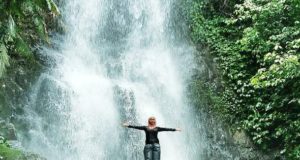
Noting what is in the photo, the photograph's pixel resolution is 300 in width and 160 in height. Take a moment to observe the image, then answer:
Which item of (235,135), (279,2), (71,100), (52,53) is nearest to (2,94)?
(71,100)

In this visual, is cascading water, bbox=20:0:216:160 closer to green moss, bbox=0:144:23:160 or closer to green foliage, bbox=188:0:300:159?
green foliage, bbox=188:0:300:159

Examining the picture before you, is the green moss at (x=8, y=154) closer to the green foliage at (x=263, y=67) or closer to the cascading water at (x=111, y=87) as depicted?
the cascading water at (x=111, y=87)

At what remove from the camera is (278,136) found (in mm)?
15336

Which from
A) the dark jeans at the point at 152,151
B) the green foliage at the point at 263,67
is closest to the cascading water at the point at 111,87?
the green foliage at the point at 263,67

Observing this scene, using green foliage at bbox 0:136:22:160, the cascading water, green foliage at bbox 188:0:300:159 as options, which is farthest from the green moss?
green foliage at bbox 188:0:300:159

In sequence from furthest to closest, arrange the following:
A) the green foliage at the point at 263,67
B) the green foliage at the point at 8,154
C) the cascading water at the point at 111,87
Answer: the cascading water at the point at 111,87 < the green foliage at the point at 263,67 < the green foliage at the point at 8,154

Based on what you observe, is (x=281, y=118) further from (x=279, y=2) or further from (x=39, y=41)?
(x=39, y=41)

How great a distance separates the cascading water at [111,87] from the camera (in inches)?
572

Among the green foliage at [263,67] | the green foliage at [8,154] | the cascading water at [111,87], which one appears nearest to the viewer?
the green foliage at [8,154]

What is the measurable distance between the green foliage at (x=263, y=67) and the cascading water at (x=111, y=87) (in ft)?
4.75

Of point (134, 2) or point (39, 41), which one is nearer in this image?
point (39, 41)

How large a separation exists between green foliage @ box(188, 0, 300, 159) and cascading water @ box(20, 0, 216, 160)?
1.45 m

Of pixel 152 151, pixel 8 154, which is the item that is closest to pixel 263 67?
pixel 152 151

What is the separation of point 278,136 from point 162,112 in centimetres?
393
